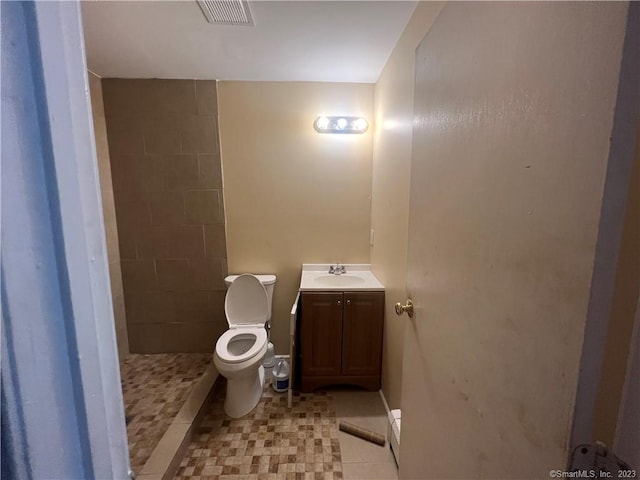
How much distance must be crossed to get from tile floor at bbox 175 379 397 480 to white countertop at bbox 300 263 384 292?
2.60 ft

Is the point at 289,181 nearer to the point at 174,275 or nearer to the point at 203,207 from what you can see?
the point at 203,207

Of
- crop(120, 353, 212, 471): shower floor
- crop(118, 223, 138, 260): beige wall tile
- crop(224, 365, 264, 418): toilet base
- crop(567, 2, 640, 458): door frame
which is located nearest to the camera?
crop(567, 2, 640, 458): door frame

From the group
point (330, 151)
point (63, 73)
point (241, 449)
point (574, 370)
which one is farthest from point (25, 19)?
point (330, 151)

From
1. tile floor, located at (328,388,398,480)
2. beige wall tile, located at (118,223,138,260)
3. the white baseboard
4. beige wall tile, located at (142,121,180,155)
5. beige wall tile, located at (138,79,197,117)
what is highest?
beige wall tile, located at (138,79,197,117)

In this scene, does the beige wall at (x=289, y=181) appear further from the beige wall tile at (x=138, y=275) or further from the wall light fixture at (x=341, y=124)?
the beige wall tile at (x=138, y=275)

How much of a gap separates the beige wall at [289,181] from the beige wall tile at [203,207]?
9cm

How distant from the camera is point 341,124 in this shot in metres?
2.17

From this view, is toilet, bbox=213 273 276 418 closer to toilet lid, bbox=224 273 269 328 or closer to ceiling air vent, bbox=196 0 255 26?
toilet lid, bbox=224 273 269 328

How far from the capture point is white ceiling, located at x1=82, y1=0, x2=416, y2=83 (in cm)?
136

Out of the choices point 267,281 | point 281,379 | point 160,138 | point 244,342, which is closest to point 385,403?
point 281,379

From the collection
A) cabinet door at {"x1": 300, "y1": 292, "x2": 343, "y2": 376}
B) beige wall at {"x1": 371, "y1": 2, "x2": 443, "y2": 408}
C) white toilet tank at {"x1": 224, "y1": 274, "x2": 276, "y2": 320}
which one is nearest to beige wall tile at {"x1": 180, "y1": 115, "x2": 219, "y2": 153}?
white toilet tank at {"x1": 224, "y1": 274, "x2": 276, "y2": 320}

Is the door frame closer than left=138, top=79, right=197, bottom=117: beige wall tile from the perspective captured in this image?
Yes

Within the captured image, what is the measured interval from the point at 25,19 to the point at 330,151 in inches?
80.9

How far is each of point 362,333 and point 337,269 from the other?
1.86 feet
